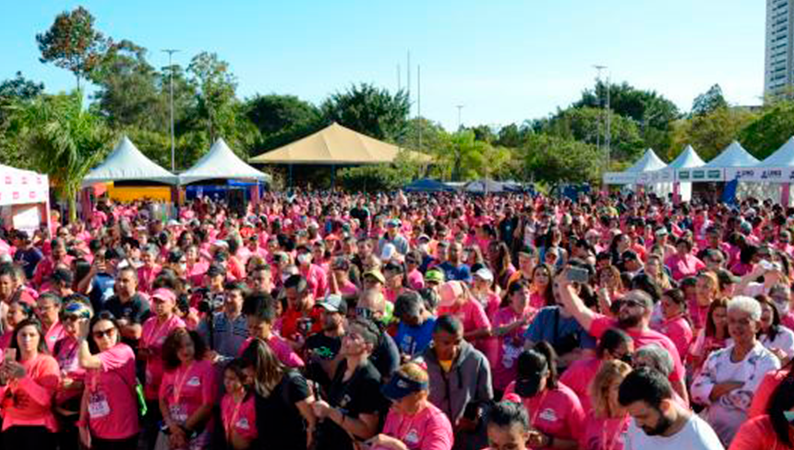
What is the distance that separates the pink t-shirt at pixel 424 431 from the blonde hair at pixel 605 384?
0.73 meters

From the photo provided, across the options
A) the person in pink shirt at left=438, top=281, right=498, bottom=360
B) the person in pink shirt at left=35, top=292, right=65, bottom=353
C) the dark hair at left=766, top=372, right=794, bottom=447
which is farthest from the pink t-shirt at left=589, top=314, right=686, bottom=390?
the person in pink shirt at left=35, top=292, right=65, bottom=353

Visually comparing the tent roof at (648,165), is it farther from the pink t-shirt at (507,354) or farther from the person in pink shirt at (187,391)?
the person in pink shirt at (187,391)

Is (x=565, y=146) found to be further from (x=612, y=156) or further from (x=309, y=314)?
(x=309, y=314)

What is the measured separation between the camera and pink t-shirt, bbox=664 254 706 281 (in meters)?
8.77

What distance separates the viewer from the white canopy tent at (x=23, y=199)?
13.4 metres

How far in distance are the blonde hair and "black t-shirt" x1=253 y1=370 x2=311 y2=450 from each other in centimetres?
160

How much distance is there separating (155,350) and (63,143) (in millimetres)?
18307

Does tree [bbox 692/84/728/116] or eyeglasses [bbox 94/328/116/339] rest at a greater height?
tree [bbox 692/84/728/116]

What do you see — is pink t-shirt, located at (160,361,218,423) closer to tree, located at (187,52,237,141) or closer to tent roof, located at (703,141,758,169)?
tent roof, located at (703,141,758,169)

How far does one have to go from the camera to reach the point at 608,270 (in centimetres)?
692

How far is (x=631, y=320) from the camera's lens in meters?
4.62

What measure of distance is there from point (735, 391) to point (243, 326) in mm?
3240

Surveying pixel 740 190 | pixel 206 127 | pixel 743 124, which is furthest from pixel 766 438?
pixel 743 124

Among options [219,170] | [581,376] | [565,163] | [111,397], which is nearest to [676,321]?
[581,376]
